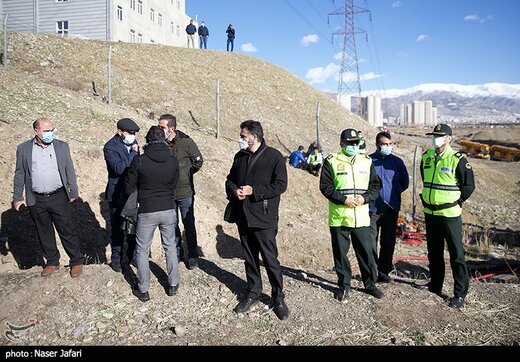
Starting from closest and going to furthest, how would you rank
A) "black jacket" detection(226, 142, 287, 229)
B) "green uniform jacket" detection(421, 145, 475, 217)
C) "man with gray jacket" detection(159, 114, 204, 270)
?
1. "black jacket" detection(226, 142, 287, 229)
2. "green uniform jacket" detection(421, 145, 475, 217)
3. "man with gray jacket" detection(159, 114, 204, 270)

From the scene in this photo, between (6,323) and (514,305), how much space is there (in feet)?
18.9

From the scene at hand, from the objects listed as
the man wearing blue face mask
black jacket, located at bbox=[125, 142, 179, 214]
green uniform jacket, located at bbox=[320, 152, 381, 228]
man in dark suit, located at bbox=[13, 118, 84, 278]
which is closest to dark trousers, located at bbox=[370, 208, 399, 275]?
the man wearing blue face mask

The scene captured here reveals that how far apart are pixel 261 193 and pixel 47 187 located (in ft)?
9.25

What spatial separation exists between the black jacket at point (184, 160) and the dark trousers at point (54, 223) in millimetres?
1459

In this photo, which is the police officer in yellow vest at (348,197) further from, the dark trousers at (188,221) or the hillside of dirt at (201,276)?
the dark trousers at (188,221)

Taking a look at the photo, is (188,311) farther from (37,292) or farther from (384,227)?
(384,227)

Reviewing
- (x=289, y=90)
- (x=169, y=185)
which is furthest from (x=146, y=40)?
(x=169, y=185)

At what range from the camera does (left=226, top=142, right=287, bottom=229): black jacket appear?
13.1ft

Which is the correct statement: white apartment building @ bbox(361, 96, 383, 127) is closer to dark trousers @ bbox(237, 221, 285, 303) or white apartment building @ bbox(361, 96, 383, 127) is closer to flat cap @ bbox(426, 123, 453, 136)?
flat cap @ bbox(426, 123, 453, 136)

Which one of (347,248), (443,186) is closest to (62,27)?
(347,248)

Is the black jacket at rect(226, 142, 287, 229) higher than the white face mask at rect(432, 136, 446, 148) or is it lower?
lower

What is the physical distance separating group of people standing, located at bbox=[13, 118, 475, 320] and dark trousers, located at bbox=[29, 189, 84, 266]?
0.04ft

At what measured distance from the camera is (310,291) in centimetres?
468

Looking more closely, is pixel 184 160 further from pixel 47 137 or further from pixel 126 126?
pixel 47 137
